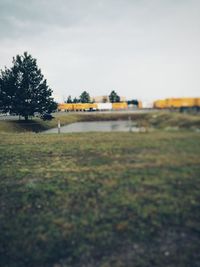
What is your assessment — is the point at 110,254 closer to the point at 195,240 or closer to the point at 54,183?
the point at 195,240

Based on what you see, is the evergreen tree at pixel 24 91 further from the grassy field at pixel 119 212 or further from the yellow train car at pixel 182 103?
the yellow train car at pixel 182 103

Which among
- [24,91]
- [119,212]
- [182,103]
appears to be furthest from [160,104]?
[24,91]

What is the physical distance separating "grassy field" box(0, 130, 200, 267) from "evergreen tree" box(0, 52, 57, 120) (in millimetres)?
31185

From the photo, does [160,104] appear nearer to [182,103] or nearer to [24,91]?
[182,103]

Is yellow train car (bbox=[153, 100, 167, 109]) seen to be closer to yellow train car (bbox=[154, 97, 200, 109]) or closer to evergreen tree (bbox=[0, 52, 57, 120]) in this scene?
yellow train car (bbox=[154, 97, 200, 109])

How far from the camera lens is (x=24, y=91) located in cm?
3959

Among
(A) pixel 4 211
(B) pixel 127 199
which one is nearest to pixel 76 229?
(B) pixel 127 199

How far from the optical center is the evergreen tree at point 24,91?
129 ft

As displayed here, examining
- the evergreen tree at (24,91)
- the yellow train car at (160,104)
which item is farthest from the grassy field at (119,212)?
the evergreen tree at (24,91)

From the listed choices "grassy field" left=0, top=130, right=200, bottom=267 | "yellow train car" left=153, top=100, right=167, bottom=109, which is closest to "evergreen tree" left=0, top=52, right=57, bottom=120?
"grassy field" left=0, top=130, right=200, bottom=267

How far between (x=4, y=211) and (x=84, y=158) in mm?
4450

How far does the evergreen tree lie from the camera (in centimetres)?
3928

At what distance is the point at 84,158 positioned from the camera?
464 inches

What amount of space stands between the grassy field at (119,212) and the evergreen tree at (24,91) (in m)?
31.2
